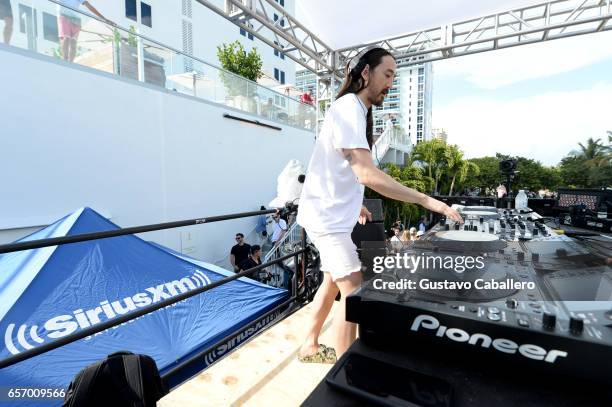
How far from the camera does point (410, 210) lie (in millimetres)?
11695

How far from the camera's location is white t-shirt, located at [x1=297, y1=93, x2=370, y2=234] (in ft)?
3.93

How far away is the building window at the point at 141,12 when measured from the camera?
1536 centimetres

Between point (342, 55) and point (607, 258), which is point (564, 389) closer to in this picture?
point (607, 258)

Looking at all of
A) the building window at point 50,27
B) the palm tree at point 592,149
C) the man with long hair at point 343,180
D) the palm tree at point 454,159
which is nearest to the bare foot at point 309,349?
the man with long hair at point 343,180

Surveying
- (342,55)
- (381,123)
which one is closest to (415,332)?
(342,55)

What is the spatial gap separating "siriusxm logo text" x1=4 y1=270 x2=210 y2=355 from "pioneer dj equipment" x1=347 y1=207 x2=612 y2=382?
270 cm

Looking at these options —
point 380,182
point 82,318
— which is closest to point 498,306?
point 380,182

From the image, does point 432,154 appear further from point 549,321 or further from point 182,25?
point 549,321

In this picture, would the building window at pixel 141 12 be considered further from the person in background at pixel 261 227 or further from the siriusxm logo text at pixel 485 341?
the siriusxm logo text at pixel 485 341

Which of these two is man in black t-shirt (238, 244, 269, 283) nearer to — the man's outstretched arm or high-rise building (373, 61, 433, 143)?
the man's outstretched arm

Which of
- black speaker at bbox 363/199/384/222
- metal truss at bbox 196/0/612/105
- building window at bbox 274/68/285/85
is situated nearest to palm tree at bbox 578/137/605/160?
building window at bbox 274/68/285/85

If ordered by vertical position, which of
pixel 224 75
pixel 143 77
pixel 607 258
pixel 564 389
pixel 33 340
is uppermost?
pixel 224 75

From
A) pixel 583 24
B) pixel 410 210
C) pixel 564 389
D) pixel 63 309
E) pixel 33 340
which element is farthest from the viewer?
pixel 410 210

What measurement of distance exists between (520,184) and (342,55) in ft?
102
